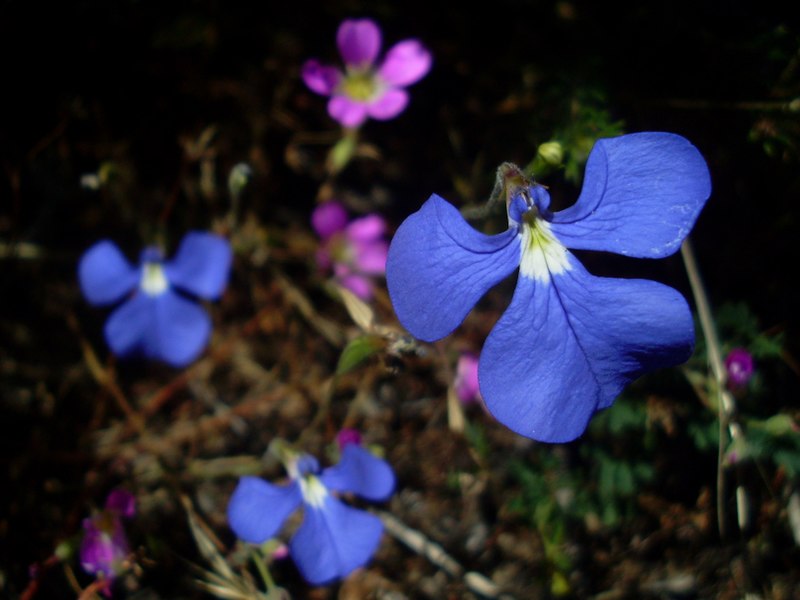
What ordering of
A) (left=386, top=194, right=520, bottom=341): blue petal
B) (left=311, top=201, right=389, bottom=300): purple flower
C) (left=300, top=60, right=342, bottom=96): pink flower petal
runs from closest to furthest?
(left=386, top=194, right=520, bottom=341): blue petal → (left=300, top=60, right=342, bottom=96): pink flower petal → (left=311, top=201, right=389, bottom=300): purple flower

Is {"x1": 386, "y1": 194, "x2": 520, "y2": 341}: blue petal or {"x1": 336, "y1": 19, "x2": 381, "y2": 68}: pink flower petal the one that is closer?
{"x1": 386, "y1": 194, "x2": 520, "y2": 341}: blue petal

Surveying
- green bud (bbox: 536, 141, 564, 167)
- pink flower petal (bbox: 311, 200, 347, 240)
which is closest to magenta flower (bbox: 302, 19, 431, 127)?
pink flower petal (bbox: 311, 200, 347, 240)

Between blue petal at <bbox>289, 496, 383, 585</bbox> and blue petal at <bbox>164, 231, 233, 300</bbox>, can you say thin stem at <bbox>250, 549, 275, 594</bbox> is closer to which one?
blue petal at <bbox>289, 496, 383, 585</bbox>

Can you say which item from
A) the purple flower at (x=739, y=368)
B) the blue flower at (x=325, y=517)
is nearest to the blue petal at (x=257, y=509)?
the blue flower at (x=325, y=517)

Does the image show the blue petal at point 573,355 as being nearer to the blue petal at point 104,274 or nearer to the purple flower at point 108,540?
the purple flower at point 108,540

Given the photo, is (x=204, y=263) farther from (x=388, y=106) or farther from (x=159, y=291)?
(x=388, y=106)

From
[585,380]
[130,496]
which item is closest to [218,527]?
[130,496]

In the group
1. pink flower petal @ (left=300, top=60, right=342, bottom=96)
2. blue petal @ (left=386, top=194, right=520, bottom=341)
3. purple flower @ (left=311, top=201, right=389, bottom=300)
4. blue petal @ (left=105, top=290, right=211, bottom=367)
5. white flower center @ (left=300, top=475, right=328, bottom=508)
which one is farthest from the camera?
purple flower @ (left=311, top=201, right=389, bottom=300)
